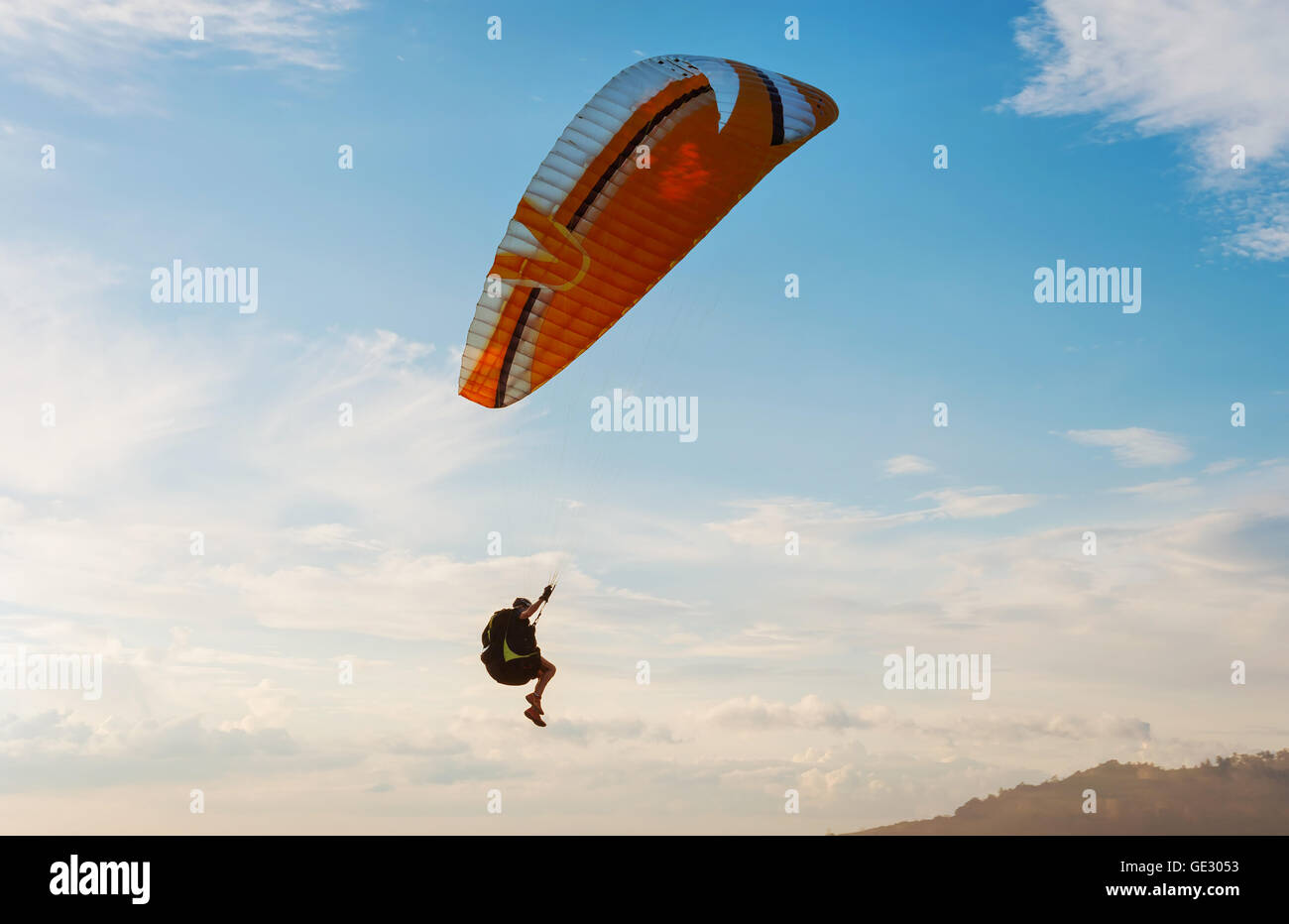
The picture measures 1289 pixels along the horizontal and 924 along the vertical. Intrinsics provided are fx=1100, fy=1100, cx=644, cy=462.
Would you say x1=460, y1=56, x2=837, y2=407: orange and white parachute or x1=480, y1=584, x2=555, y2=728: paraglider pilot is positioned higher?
x1=460, y1=56, x2=837, y2=407: orange and white parachute

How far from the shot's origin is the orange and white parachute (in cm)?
1758

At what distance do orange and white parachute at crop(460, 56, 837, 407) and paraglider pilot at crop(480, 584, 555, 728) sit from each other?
3.79 meters

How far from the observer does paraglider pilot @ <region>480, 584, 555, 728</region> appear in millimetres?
17609

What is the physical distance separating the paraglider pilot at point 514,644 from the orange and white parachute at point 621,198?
379 centimetres

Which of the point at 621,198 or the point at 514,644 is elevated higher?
the point at 621,198

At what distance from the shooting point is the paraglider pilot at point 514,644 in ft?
57.8

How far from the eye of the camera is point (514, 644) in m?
17.6

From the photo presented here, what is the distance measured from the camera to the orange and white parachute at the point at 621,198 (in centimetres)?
1758

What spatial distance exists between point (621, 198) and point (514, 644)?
293 inches

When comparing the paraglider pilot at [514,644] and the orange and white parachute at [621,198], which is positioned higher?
the orange and white parachute at [621,198]
